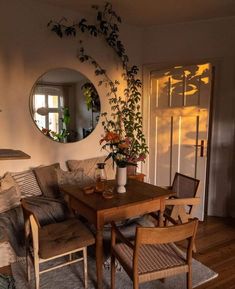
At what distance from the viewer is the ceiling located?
10.4 feet

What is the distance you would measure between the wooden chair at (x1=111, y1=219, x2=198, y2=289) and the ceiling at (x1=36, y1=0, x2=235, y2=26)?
2601 mm

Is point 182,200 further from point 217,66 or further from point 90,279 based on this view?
point 217,66

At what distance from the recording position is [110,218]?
2.17 meters

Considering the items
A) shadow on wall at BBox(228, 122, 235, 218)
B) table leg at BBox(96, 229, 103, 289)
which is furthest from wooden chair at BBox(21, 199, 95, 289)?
shadow on wall at BBox(228, 122, 235, 218)

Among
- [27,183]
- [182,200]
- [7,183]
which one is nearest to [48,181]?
[27,183]

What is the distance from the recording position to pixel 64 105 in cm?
360

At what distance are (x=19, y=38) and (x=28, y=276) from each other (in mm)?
2546

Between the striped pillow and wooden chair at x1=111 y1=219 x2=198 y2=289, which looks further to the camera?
the striped pillow

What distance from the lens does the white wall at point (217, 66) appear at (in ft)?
11.8

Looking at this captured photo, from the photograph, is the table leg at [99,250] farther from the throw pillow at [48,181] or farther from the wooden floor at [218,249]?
the throw pillow at [48,181]

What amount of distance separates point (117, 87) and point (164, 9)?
123 centimetres

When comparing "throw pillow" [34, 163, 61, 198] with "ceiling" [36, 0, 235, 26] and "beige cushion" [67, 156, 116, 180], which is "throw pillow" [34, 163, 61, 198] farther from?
"ceiling" [36, 0, 235, 26]

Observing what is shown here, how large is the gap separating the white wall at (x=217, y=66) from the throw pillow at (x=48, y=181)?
2188mm

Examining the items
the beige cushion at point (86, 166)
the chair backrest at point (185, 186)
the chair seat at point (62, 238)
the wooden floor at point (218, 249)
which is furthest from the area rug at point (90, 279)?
the beige cushion at point (86, 166)
